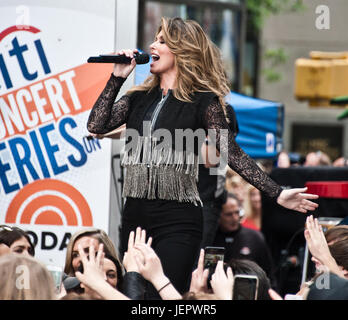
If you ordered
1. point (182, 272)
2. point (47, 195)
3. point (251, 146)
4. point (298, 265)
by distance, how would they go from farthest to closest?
point (251, 146) < point (298, 265) < point (47, 195) < point (182, 272)

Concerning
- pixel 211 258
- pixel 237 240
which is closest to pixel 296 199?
pixel 211 258

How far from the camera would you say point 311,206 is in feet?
13.4

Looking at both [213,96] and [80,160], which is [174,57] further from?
[80,160]

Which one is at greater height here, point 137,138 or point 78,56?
point 78,56

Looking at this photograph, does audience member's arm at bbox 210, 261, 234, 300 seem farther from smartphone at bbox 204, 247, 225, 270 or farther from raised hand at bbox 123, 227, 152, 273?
smartphone at bbox 204, 247, 225, 270

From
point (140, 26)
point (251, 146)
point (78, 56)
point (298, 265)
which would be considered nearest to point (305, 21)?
point (140, 26)

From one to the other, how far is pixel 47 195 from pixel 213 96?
1.51m

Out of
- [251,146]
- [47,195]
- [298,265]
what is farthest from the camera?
[251,146]

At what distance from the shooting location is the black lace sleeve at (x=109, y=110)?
13.8ft

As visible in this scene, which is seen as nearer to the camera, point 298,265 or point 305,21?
point 298,265

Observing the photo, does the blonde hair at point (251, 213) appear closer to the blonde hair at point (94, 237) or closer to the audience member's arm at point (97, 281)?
the blonde hair at point (94, 237)

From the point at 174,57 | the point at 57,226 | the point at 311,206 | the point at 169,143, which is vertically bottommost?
the point at 57,226

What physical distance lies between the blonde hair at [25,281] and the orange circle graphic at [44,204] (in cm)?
209

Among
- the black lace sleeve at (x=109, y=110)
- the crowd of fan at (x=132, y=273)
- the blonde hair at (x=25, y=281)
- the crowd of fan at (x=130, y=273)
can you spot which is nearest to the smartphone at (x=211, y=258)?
the crowd of fan at (x=132, y=273)
